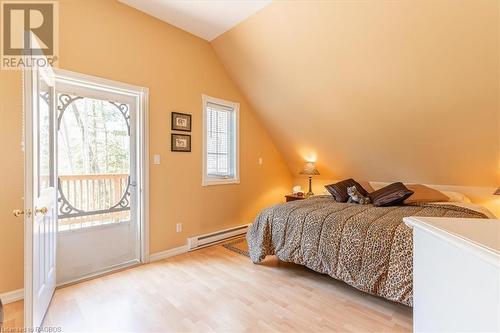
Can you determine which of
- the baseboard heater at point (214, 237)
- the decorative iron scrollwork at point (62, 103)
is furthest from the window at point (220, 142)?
the decorative iron scrollwork at point (62, 103)

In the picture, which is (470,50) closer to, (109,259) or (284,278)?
(284,278)

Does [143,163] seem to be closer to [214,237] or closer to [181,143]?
[181,143]

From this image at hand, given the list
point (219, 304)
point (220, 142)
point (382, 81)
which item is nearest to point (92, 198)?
point (219, 304)

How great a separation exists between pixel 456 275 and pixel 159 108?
302 centimetres

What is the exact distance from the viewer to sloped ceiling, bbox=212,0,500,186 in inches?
85.7

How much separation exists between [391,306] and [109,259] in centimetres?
281

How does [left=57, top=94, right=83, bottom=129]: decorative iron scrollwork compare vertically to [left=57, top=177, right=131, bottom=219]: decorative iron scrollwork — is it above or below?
above

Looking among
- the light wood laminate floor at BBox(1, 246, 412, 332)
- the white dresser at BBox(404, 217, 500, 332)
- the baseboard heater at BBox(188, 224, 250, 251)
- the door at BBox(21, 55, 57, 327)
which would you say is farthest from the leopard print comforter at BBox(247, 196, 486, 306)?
the door at BBox(21, 55, 57, 327)

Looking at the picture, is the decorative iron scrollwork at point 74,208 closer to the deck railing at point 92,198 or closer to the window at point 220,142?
the deck railing at point 92,198

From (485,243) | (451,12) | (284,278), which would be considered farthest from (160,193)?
(451,12)

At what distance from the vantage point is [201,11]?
282 cm

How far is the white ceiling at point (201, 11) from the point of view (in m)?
2.67

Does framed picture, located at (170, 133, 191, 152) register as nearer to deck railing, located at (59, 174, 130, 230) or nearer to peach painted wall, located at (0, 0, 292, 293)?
peach painted wall, located at (0, 0, 292, 293)

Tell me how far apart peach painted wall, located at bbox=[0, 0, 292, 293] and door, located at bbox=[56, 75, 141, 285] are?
22 cm
